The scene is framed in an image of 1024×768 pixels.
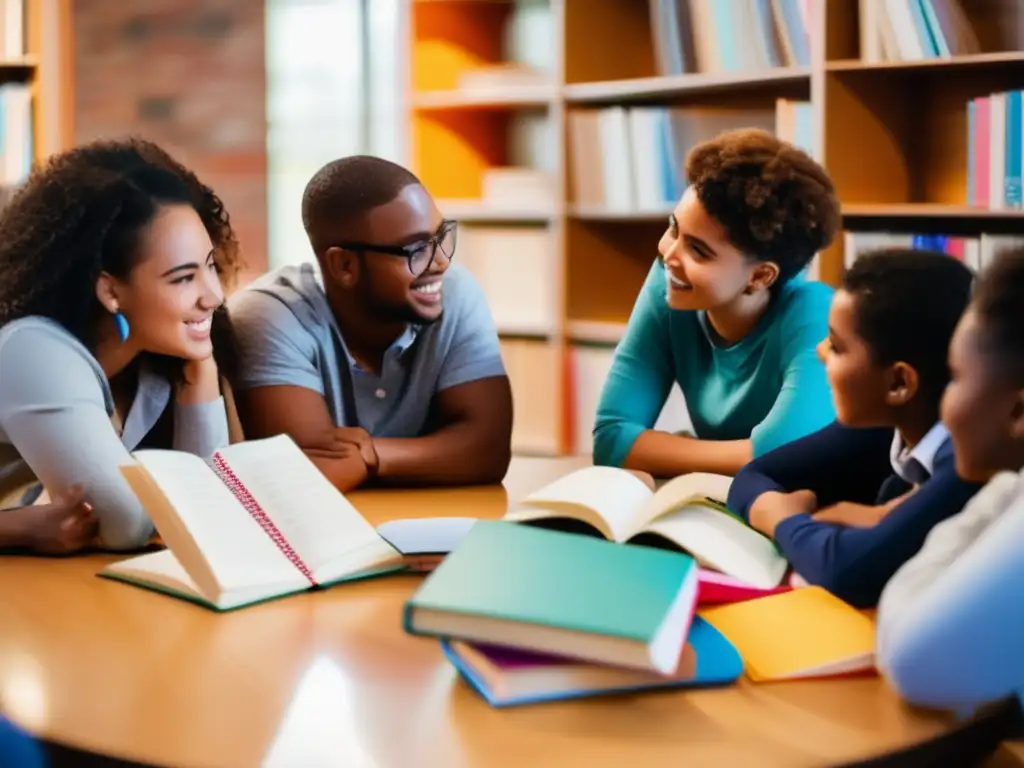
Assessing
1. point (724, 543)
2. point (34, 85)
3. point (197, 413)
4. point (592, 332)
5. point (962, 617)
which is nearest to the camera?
point (962, 617)

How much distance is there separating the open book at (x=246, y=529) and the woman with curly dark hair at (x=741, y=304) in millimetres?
433

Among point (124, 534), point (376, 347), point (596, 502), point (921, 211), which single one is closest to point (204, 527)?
point (124, 534)

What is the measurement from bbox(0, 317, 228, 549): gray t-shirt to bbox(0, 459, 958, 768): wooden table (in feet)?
0.60

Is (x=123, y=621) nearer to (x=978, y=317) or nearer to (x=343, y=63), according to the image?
(x=978, y=317)

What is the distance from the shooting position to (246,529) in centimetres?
112

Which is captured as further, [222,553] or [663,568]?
[222,553]

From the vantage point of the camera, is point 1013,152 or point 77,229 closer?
point 77,229

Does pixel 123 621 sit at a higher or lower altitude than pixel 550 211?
lower

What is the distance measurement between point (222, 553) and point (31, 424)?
31 cm

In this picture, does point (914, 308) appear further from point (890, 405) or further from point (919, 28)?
point (919, 28)

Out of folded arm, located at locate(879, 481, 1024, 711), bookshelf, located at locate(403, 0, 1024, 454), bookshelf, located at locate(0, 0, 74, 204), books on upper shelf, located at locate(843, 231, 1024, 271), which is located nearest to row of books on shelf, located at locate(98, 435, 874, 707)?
folded arm, located at locate(879, 481, 1024, 711)

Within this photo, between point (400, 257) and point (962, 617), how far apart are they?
0.90 meters

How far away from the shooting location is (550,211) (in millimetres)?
3352

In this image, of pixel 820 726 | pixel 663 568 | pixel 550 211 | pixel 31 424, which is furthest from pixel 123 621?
pixel 550 211
